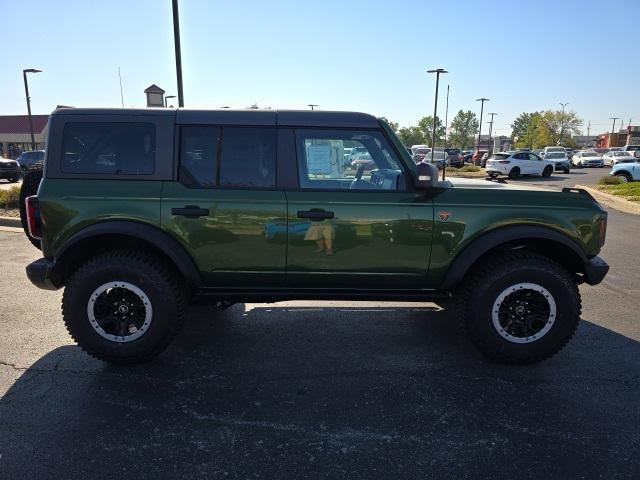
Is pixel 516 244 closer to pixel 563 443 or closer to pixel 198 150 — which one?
pixel 563 443

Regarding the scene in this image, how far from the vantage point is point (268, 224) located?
345 centimetres

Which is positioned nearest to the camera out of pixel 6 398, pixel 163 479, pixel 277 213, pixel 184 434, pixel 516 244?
pixel 163 479

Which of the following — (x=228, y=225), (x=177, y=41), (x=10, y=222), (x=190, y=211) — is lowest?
(x=10, y=222)

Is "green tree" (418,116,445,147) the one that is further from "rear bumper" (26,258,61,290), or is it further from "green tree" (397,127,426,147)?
"rear bumper" (26,258,61,290)

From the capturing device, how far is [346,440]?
2658 millimetres

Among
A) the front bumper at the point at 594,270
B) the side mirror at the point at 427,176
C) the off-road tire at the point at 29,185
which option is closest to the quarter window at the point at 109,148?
the off-road tire at the point at 29,185

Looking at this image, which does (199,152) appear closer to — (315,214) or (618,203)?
(315,214)

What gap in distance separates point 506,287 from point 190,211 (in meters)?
2.49

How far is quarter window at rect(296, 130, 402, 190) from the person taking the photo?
139 inches

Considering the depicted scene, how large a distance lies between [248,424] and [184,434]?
14.9 inches

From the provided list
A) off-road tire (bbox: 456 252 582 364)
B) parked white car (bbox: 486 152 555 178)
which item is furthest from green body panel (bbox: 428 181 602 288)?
parked white car (bbox: 486 152 555 178)

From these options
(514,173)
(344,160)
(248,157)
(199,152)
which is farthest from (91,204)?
(514,173)

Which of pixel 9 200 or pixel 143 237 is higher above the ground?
pixel 143 237

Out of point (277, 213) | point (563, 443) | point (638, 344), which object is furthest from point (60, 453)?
point (638, 344)
